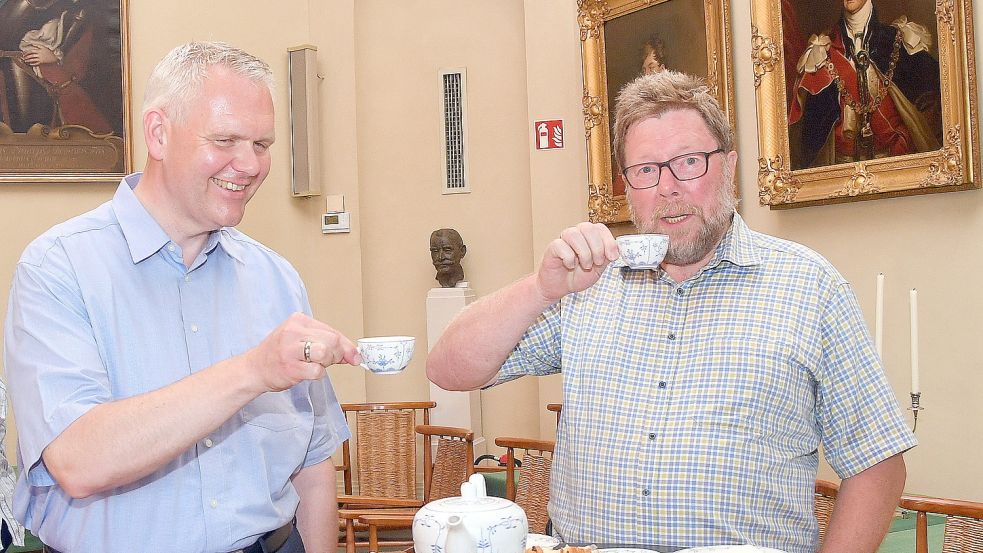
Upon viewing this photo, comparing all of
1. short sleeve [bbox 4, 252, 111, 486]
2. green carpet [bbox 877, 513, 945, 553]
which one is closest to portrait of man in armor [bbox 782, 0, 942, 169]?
green carpet [bbox 877, 513, 945, 553]

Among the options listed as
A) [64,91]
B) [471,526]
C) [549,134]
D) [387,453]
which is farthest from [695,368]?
[64,91]

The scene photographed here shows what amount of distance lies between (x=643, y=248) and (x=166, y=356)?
1036mm

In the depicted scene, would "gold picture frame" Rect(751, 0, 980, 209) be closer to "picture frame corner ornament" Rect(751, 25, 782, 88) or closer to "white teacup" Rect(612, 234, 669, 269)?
"picture frame corner ornament" Rect(751, 25, 782, 88)

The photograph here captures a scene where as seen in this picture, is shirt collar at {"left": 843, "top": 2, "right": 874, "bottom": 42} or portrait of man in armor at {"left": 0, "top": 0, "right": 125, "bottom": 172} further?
portrait of man in armor at {"left": 0, "top": 0, "right": 125, "bottom": 172}

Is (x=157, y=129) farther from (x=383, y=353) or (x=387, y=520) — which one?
(x=387, y=520)

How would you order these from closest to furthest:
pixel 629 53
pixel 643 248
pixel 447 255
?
pixel 643 248 → pixel 629 53 → pixel 447 255

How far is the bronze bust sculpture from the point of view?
650cm

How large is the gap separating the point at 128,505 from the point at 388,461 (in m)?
2.92

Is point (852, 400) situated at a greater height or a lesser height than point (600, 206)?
lesser

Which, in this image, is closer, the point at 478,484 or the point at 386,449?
the point at 478,484

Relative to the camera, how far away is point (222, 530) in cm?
197

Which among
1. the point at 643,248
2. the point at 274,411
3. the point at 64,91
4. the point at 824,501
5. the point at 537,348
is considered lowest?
the point at 824,501

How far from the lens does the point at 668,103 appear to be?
2498mm

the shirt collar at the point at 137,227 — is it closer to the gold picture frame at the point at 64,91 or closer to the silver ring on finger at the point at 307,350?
the silver ring on finger at the point at 307,350
